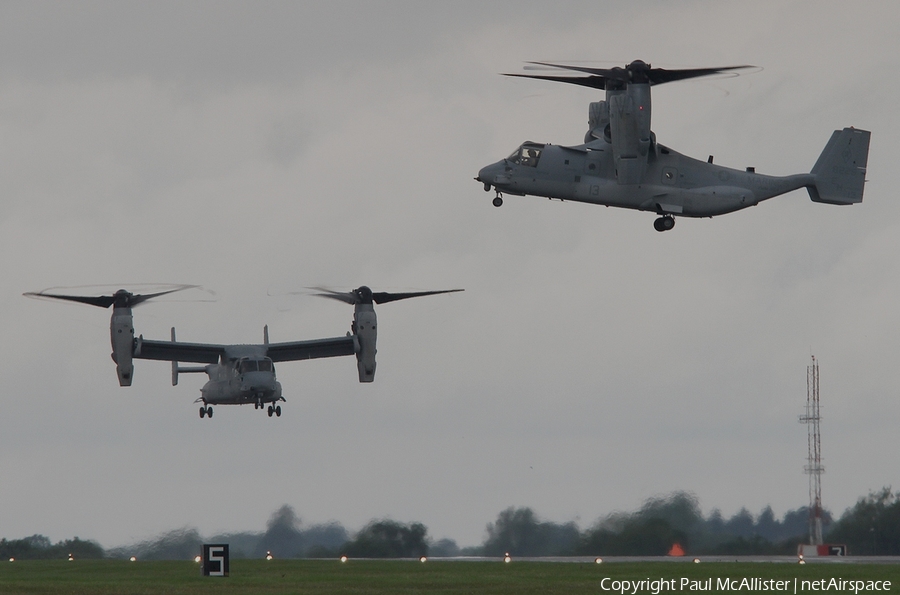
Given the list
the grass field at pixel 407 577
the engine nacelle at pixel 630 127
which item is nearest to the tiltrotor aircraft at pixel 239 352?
the grass field at pixel 407 577

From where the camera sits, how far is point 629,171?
48906mm

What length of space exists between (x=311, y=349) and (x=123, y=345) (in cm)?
969

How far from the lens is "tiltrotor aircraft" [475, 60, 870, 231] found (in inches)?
1909

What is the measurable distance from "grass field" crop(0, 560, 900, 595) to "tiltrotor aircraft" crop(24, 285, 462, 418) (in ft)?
27.6

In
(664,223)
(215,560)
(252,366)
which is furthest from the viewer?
(252,366)

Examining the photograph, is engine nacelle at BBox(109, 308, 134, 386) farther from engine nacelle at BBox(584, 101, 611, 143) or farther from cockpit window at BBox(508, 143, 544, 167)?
engine nacelle at BBox(584, 101, 611, 143)

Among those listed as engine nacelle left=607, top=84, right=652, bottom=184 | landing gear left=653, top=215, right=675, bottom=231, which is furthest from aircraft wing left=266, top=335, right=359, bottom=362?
engine nacelle left=607, top=84, right=652, bottom=184

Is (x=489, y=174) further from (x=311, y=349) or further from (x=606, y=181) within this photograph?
(x=311, y=349)

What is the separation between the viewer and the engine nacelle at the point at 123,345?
5797cm

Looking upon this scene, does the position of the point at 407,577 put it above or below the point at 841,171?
below

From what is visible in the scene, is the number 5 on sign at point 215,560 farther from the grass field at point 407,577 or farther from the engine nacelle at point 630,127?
the engine nacelle at point 630,127

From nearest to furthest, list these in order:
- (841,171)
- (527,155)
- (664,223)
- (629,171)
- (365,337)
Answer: (629,171) < (527,155) < (664,223) < (841,171) < (365,337)

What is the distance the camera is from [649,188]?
162 ft

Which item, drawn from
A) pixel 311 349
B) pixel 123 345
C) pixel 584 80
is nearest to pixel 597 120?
pixel 584 80
